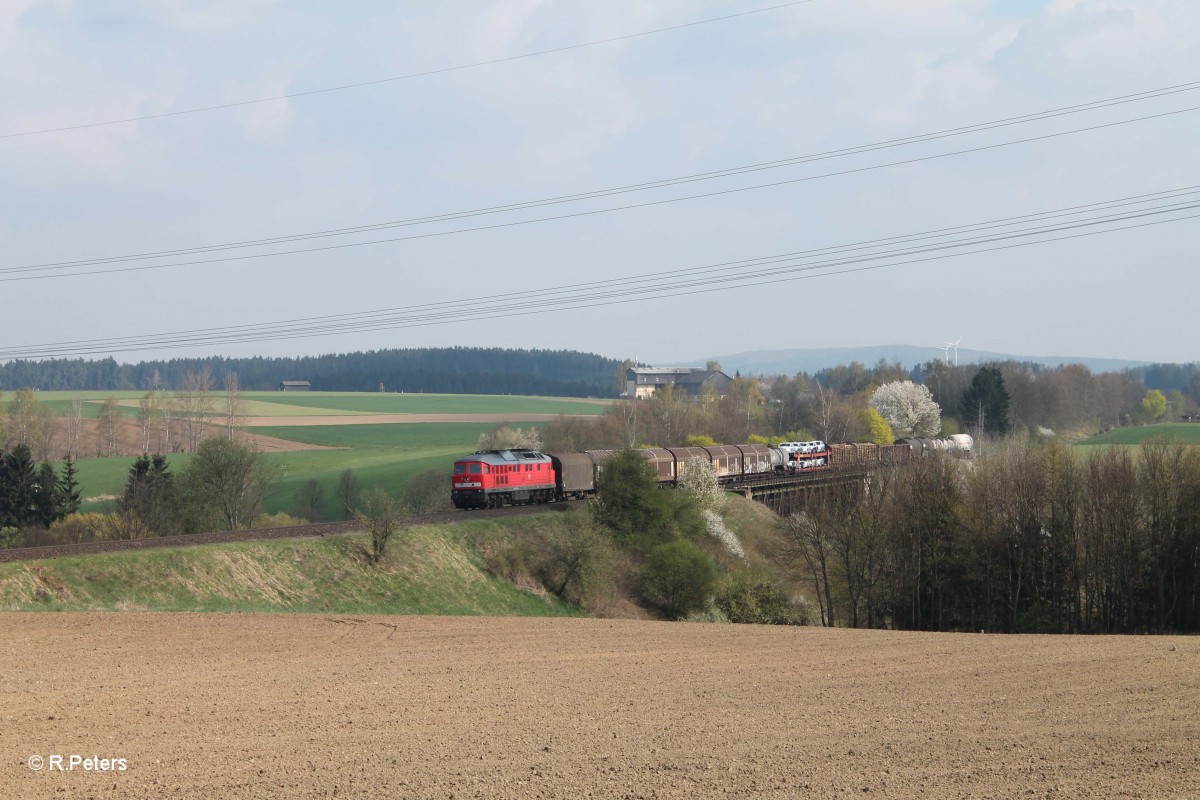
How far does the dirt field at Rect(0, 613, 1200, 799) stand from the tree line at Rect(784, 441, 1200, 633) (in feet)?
78.6

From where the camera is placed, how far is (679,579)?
52000 mm

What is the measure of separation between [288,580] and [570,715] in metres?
24.9

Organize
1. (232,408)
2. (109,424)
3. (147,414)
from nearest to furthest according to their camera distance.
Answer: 1. (232,408)
2. (147,414)
3. (109,424)

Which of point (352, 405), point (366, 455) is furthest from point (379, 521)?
point (352, 405)

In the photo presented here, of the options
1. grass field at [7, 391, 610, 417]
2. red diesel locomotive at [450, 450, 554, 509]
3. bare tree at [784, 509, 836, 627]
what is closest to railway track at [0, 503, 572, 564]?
red diesel locomotive at [450, 450, 554, 509]

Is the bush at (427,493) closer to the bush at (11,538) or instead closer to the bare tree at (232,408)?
the bush at (11,538)

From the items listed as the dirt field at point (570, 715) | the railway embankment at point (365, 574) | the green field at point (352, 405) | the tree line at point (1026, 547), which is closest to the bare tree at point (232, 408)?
the green field at point (352, 405)

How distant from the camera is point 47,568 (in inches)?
1319

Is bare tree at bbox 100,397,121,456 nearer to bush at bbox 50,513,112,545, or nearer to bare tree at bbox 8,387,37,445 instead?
bare tree at bbox 8,387,37,445

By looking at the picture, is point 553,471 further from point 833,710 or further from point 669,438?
point 669,438

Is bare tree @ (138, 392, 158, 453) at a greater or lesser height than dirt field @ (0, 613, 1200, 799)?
greater

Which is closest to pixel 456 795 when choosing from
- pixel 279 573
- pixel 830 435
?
pixel 279 573

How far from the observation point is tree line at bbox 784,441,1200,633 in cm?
5034

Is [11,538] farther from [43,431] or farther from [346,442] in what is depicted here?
[346,442]
